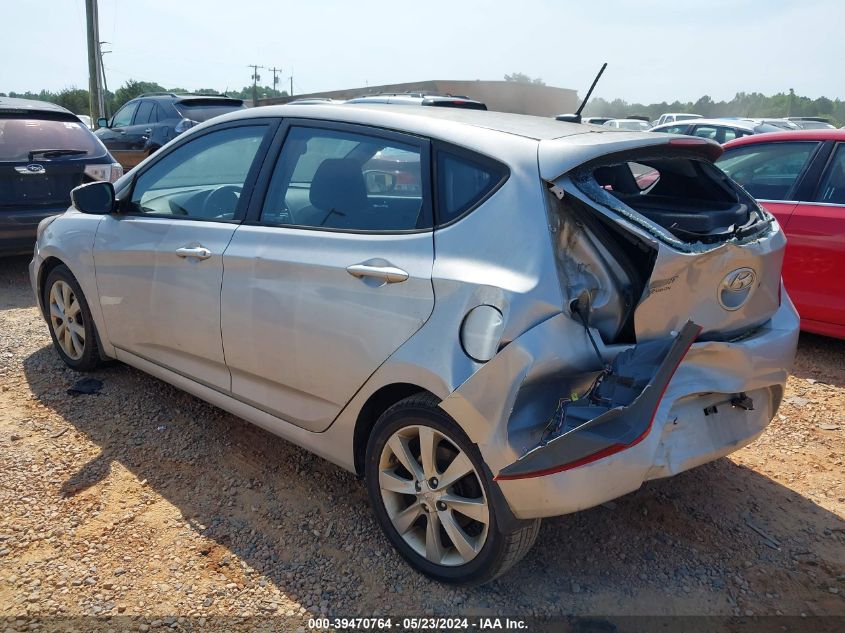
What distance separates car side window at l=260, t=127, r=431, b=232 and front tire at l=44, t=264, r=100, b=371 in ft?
5.90

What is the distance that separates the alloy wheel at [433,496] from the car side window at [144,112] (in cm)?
1157

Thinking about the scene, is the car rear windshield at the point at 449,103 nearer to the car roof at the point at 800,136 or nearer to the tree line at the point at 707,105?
the car roof at the point at 800,136

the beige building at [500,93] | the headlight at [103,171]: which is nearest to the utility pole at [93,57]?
the beige building at [500,93]

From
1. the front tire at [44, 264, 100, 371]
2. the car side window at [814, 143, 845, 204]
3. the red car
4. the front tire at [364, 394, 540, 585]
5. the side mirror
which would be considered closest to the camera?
the front tire at [364, 394, 540, 585]

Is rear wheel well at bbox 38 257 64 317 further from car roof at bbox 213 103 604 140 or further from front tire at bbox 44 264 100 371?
car roof at bbox 213 103 604 140

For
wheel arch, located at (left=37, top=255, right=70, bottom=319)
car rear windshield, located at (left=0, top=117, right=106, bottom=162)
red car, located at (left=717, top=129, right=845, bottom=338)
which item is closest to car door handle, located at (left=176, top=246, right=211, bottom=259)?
wheel arch, located at (left=37, top=255, right=70, bottom=319)

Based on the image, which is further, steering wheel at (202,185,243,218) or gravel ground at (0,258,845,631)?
steering wheel at (202,185,243,218)

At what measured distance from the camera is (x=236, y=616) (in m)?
2.60

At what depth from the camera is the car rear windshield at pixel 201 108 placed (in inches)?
Result: 478

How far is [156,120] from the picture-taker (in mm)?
12445

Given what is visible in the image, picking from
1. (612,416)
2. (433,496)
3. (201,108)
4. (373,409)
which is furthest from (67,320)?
(201,108)

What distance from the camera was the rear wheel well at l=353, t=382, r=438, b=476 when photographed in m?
2.76

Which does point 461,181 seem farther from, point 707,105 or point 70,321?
point 707,105

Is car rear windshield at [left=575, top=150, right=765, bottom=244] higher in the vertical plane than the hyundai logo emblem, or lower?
higher
